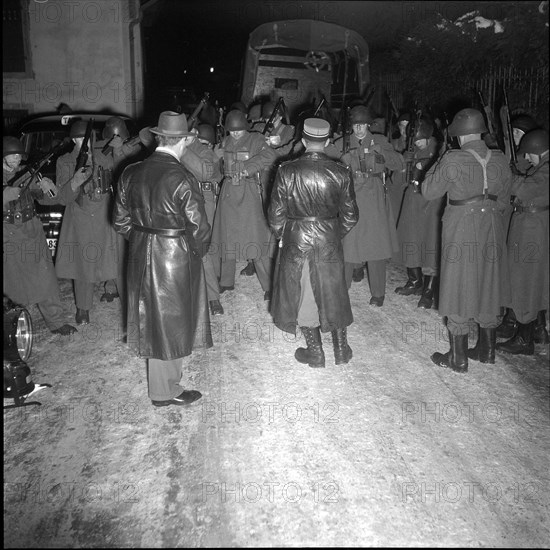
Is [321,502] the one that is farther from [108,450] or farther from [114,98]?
[114,98]

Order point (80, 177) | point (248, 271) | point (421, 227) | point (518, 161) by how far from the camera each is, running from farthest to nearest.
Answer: point (248, 271)
point (421, 227)
point (80, 177)
point (518, 161)

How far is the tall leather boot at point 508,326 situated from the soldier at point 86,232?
13.3 ft

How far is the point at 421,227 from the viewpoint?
6160mm

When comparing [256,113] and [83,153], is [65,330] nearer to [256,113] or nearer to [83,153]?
[83,153]

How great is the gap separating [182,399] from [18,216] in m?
2.23

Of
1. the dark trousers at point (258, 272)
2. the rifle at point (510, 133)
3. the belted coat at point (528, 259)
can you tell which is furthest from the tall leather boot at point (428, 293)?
the rifle at point (510, 133)

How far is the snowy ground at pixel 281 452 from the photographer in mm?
2652

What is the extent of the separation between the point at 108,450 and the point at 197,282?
128 centimetres

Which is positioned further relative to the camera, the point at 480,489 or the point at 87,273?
the point at 87,273

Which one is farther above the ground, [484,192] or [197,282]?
[484,192]

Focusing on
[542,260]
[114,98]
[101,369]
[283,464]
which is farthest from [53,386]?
[114,98]

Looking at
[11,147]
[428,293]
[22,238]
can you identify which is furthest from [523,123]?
[22,238]

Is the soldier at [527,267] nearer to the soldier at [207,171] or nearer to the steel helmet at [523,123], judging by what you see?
the steel helmet at [523,123]

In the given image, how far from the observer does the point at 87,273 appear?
526 cm
